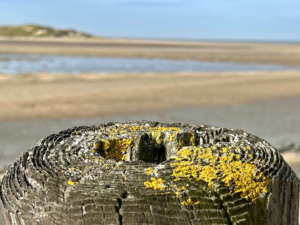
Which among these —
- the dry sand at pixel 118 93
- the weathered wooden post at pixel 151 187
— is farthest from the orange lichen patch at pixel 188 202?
the dry sand at pixel 118 93

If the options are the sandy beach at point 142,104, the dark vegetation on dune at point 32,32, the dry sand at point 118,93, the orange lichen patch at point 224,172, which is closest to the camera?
the orange lichen patch at point 224,172

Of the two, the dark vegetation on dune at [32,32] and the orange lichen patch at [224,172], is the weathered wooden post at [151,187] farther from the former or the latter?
the dark vegetation on dune at [32,32]

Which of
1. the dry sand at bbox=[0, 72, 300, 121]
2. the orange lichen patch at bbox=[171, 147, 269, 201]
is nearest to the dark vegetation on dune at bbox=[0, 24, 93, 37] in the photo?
the dry sand at bbox=[0, 72, 300, 121]

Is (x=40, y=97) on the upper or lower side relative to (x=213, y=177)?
lower

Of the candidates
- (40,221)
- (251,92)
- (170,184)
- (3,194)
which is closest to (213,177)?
(170,184)

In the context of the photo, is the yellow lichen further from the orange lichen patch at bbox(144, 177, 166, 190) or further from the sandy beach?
the sandy beach

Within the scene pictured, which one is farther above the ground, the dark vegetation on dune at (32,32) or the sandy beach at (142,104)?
the dark vegetation on dune at (32,32)

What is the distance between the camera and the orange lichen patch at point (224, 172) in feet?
4.47

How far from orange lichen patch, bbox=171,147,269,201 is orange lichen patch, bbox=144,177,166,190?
0.26 ft

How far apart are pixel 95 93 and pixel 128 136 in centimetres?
1317

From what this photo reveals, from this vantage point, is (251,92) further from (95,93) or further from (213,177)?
(213,177)

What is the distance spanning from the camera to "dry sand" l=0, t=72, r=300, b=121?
11820 millimetres

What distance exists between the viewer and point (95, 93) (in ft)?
48.7

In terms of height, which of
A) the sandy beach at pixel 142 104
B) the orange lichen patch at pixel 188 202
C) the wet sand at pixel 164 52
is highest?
the wet sand at pixel 164 52
